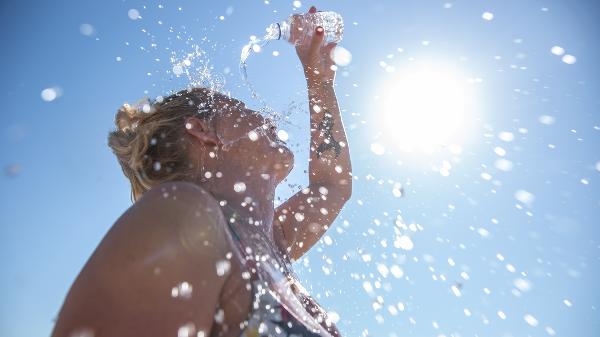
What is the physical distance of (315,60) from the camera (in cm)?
460

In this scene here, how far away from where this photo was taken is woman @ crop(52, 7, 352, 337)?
161 cm

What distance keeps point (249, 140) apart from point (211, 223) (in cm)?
157

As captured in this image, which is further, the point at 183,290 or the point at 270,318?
the point at 270,318

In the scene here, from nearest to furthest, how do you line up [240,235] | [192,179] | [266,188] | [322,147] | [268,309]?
[268,309] → [240,235] → [192,179] → [266,188] → [322,147]

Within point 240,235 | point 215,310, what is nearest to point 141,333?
point 215,310

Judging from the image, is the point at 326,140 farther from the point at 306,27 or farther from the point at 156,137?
the point at 156,137

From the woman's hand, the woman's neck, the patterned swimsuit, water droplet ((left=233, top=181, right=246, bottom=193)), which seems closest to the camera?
the patterned swimsuit

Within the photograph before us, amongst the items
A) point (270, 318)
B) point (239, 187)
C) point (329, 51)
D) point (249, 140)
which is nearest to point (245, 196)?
point (239, 187)

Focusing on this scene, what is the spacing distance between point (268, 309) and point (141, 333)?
0.70 meters

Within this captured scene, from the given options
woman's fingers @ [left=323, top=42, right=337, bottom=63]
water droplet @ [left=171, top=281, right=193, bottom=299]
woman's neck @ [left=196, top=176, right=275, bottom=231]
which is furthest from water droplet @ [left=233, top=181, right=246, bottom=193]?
woman's fingers @ [left=323, top=42, right=337, bottom=63]

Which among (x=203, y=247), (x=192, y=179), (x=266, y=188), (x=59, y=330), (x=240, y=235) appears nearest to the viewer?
(x=59, y=330)

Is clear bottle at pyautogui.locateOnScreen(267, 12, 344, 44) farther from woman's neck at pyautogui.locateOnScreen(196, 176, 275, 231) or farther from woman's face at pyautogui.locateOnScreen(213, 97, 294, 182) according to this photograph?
woman's neck at pyautogui.locateOnScreen(196, 176, 275, 231)

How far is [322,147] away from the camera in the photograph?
15.1 feet

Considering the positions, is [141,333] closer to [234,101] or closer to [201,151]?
[201,151]
